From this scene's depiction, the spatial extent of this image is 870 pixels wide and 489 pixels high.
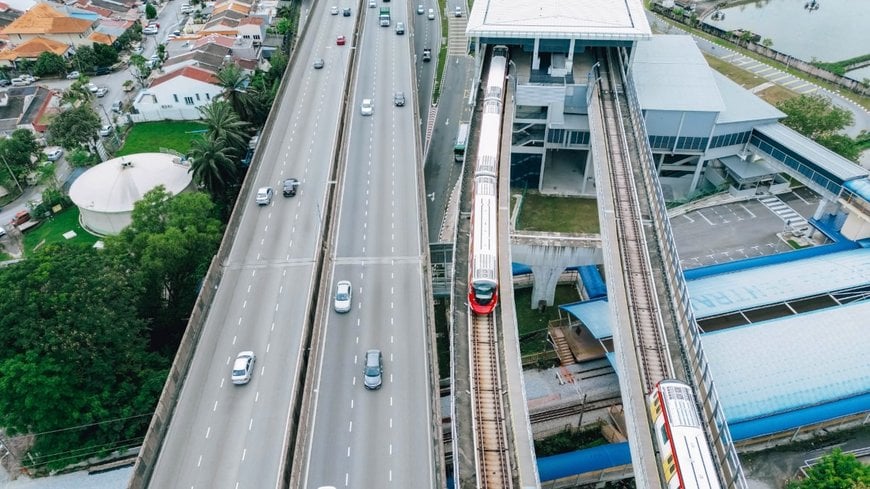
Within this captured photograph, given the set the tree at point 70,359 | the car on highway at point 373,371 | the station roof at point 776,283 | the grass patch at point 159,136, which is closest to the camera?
the car on highway at point 373,371

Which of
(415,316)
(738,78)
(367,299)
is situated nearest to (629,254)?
(415,316)

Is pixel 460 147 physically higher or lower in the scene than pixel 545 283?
higher

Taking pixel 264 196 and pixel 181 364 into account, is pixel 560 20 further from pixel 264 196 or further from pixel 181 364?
pixel 181 364

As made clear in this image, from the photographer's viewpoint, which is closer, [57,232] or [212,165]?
[212,165]

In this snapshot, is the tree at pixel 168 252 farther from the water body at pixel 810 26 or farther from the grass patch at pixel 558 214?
the water body at pixel 810 26

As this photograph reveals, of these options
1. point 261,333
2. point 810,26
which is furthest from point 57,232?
point 810,26

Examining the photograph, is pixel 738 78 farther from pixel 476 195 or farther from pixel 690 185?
pixel 476 195

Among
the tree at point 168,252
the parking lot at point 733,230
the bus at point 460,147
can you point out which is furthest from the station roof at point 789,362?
the tree at point 168,252
